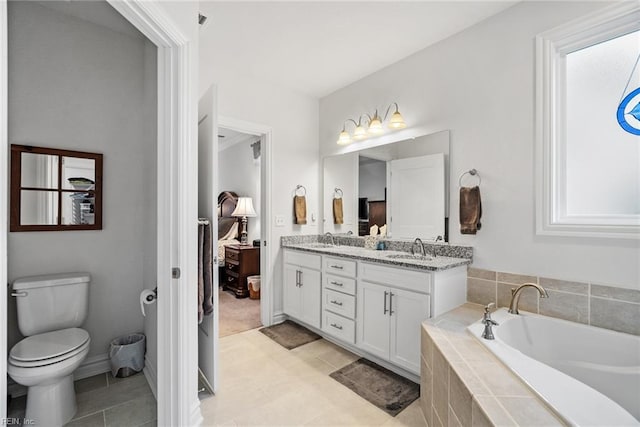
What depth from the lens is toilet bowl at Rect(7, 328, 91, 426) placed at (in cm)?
157

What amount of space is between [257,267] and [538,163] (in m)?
3.59

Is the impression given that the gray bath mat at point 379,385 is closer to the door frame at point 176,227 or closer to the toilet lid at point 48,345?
the door frame at point 176,227

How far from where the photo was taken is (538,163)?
6.40 feet

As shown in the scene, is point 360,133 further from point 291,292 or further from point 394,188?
point 291,292

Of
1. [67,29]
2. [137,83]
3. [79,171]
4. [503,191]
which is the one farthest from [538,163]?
[67,29]

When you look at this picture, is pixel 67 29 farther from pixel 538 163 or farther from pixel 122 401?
pixel 538 163

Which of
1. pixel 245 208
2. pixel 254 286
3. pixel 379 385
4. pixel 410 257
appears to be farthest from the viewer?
pixel 245 208

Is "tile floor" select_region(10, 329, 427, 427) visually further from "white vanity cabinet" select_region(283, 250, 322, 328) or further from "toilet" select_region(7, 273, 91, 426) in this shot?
"white vanity cabinet" select_region(283, 250, 322, 328)

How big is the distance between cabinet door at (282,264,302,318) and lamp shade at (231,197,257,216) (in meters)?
1.79

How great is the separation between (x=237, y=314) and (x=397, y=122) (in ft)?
9.06

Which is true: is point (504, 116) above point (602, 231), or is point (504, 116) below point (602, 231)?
above

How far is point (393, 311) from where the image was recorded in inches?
86.7

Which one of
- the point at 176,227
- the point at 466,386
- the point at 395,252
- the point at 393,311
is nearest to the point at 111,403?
the point at 176,227

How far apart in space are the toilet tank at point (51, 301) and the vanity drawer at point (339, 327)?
1850 mm
